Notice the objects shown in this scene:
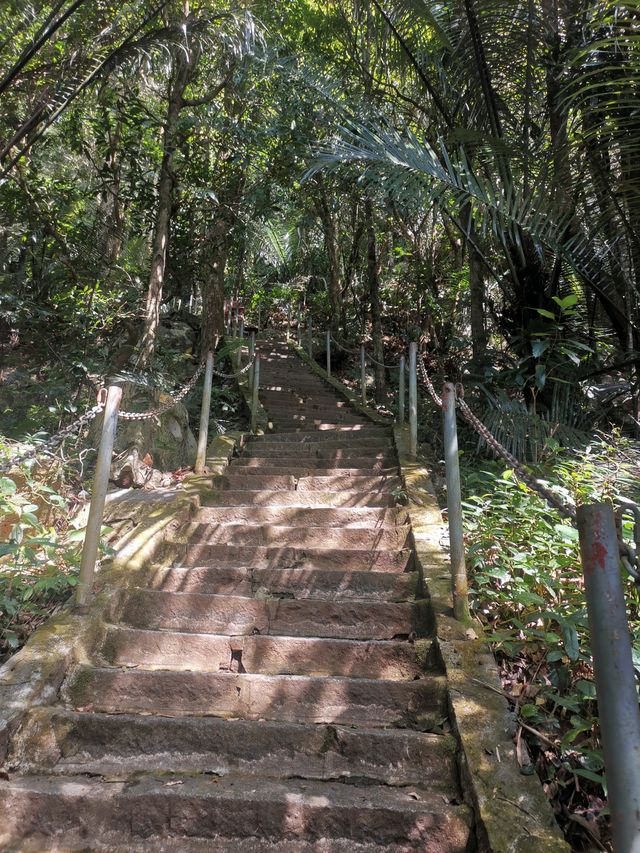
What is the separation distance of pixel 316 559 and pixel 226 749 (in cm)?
131

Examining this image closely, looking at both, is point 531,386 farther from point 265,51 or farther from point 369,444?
point 265,51

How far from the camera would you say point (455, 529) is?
255 centimetres

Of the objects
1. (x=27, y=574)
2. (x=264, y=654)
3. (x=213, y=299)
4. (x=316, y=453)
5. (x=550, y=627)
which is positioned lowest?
(x=264, y=654)

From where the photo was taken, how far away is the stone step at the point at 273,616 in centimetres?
267

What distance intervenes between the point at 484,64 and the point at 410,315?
6.75 metres

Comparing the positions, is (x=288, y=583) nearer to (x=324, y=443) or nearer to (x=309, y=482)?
(x=309, y=482)

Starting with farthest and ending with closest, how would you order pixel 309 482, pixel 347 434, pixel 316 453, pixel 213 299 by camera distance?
pixel 213 299
pixel 347 434
pixel 316 453
pixel 309 482

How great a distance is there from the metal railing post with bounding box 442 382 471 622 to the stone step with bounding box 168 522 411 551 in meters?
0.77

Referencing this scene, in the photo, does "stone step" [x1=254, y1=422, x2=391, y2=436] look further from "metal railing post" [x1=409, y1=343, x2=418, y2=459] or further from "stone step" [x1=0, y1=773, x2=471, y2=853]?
"stone step" [x1=0, y1=773, x2=471, y2=853]

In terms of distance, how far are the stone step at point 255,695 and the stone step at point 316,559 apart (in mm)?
922

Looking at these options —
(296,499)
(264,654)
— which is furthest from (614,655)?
(296,499)

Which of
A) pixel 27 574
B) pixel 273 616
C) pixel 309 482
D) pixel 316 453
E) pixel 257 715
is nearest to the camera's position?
pixel 257 715

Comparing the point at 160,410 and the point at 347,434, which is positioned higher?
the point at 160,410

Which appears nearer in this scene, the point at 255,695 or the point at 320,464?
the point at 255,695
